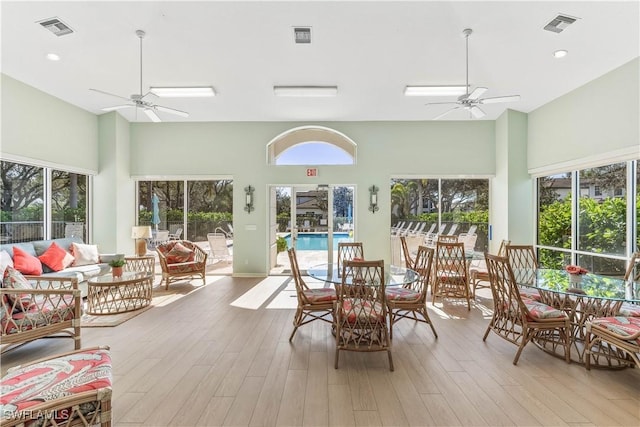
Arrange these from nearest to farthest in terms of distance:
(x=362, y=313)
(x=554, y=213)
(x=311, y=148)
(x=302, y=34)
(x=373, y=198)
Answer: (x=362, y=313) < (x=302, y=34) < (x=554, y=213) < (x=373, y=198) < (x=311, y=148)

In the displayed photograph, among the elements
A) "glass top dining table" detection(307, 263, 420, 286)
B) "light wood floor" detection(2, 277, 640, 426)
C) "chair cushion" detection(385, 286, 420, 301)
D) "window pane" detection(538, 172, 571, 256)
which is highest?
"window pane" detection(538, 172, 571, 256)

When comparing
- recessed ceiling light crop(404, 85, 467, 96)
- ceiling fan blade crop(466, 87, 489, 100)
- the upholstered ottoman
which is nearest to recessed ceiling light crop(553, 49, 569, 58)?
recessed ceiling light crop(404, 85, 467, 96)

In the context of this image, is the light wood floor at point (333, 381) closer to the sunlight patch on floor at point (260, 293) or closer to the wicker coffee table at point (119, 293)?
the wicker coffee table at point (119, 293)

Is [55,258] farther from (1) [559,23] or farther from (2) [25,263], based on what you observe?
(1) [559,23]

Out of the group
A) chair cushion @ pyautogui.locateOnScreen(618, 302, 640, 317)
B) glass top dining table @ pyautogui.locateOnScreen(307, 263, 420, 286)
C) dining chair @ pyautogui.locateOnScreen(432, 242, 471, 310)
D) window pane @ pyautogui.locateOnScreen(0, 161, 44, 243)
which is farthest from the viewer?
window pane @ pyautogui.locateOnScreen(0, 161, 44, 243)

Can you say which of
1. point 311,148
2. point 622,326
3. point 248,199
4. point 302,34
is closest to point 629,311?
point 622,326

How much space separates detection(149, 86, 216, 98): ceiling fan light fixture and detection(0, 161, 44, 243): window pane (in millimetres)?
2593

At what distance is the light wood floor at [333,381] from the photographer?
2.12 metres

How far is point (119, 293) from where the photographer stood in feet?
14.6

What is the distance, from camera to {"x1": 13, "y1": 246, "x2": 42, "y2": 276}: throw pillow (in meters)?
4.20

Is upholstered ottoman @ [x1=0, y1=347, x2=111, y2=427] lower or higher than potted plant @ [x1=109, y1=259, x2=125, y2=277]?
lower

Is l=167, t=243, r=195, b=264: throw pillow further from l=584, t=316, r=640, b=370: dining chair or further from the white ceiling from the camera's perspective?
l=584, t=316, r=640, b=370: dining chair

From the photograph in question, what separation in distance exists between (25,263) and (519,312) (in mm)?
6420

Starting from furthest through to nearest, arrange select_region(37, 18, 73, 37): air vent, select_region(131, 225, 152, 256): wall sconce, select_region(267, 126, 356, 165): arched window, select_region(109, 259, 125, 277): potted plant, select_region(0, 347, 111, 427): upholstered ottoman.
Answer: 1. select_region(267, 126, 356, 165): arched window
2. select_region(131, 225, 152, 256): wall sconce
3. select_region(109, 259, 125, 277): potted plant
4. select_region(37, 18, 73, 37): air vent
5. select_region(0, 347, 111, 427): upholstered ottoman
